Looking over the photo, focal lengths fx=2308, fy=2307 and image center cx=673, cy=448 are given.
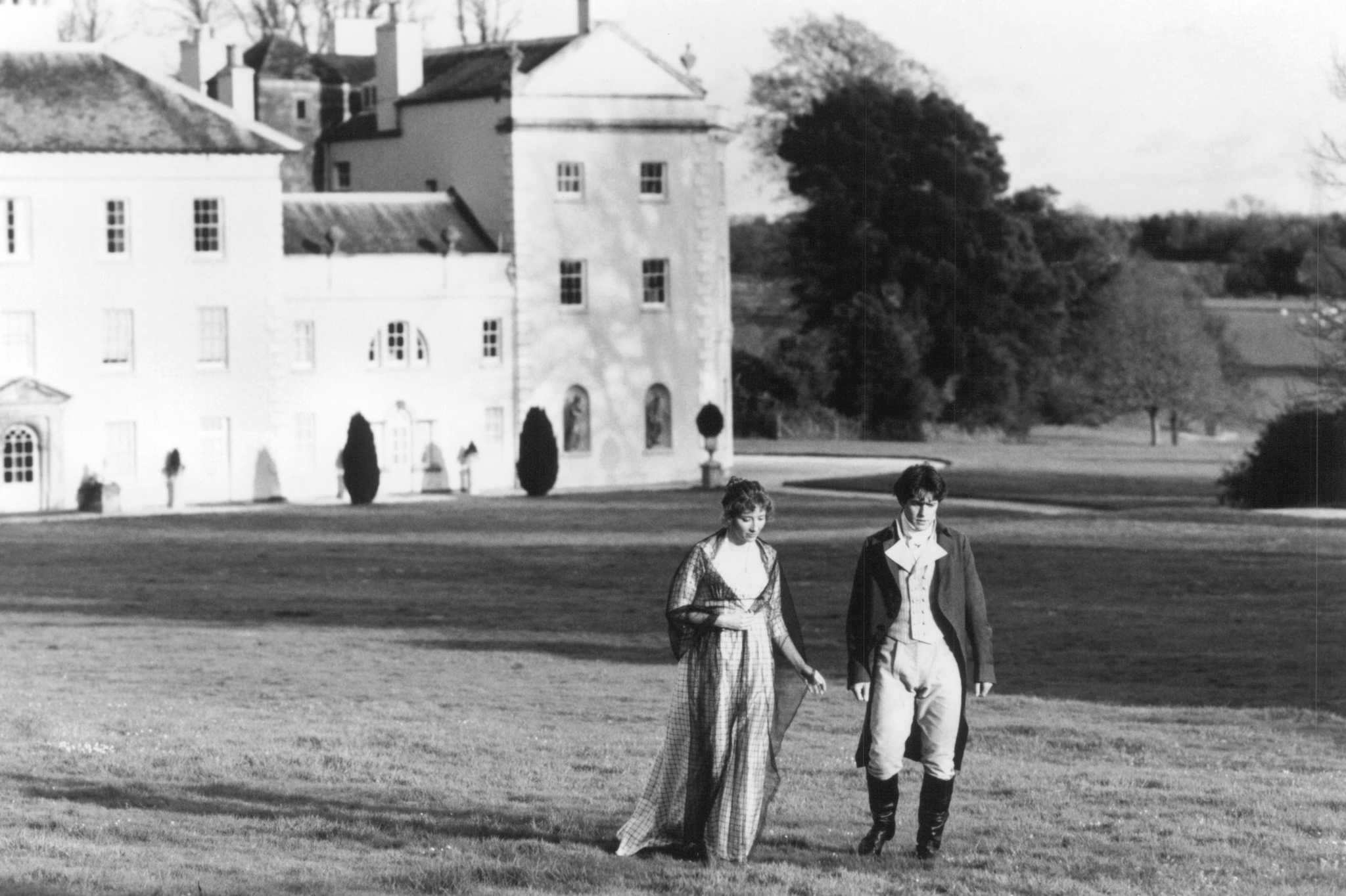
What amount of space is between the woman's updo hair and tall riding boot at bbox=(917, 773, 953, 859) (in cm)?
149

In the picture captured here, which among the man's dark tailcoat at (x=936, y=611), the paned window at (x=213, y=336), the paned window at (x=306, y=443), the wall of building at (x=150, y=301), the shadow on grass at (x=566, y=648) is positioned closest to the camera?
the man's dark tailcoat at (x=936, y=611)

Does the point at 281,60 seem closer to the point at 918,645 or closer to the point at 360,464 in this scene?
the point at 360,464

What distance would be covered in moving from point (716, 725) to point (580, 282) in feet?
145

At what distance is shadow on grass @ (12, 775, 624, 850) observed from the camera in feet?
37.6

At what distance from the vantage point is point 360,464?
48.3 metres

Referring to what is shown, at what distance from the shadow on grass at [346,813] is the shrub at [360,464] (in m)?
34.8

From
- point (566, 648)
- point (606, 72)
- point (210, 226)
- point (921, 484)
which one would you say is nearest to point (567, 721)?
point (566, 648)

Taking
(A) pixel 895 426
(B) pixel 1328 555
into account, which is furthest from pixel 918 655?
(A) pixel 895 426

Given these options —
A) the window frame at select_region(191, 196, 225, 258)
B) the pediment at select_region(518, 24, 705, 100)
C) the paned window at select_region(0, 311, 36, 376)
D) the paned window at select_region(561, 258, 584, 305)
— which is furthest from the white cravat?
the paned window at select_region(561, 258, 584, 305)

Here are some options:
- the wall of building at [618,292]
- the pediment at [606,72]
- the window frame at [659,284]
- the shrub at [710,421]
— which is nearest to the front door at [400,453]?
the wall of building at [618,292]

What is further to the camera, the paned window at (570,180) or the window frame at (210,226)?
the paned window at (570,180)

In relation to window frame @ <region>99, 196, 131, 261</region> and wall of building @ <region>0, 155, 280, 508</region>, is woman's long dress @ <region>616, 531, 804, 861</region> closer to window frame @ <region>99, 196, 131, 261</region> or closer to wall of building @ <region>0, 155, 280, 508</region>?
wall of building @ <region>0, 155, 280, 508</region>

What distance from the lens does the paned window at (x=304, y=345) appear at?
1996 inches

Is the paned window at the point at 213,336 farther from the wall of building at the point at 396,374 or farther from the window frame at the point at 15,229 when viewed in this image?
the window frame at the point at 15,229
